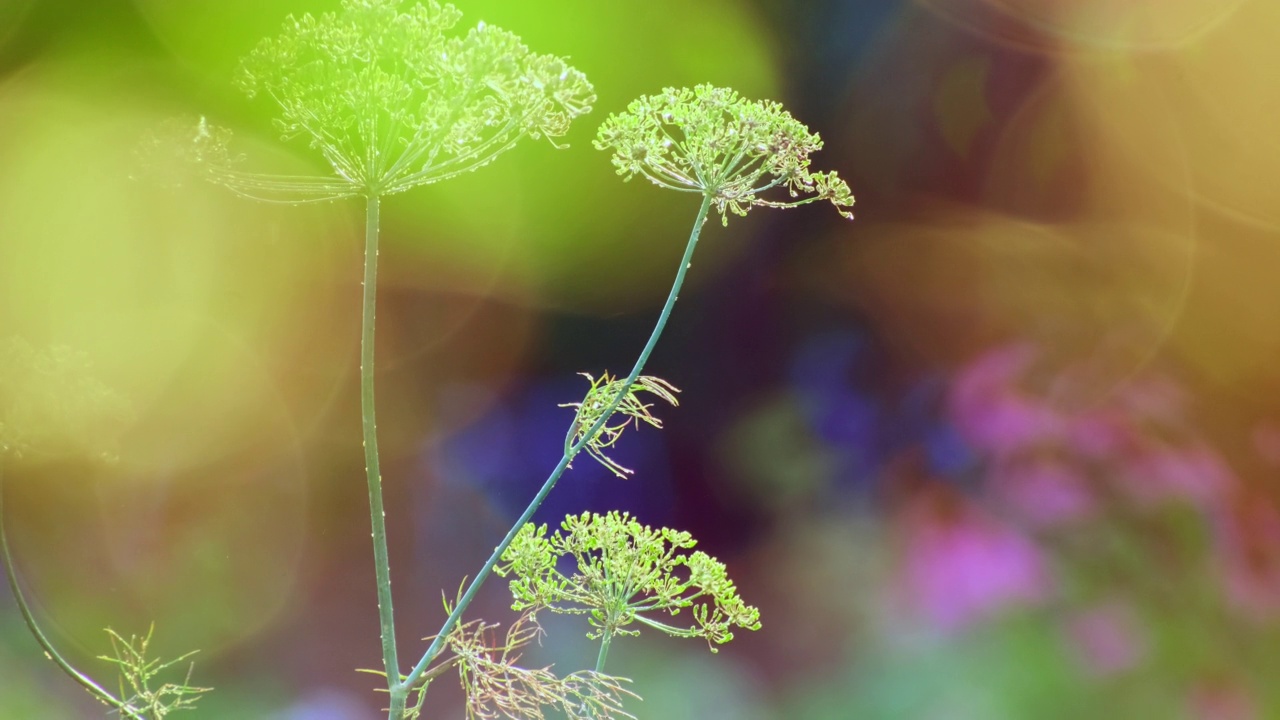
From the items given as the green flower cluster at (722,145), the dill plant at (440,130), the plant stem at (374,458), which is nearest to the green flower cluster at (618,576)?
the dill plant at (440,130)

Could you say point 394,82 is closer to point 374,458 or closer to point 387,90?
point 387,90

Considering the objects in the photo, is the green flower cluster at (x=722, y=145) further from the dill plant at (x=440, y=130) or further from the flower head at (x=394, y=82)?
the flower head at (x=394, y=82)

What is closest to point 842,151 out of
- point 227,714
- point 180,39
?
point 180,39

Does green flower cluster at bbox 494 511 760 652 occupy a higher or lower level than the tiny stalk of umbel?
lower

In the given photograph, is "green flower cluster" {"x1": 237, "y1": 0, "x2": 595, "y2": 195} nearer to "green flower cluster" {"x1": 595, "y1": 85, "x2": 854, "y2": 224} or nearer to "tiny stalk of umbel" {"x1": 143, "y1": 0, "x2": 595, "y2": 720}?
"tiny stalk of umbel" {"x1": 143, "y1": 0, "x2": 595, "y2": 720}

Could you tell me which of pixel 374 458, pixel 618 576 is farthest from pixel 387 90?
pixel 618 576

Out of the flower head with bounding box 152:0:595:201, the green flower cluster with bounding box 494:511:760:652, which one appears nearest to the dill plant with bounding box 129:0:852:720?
the flower head with bounding box 152:0:595:201
